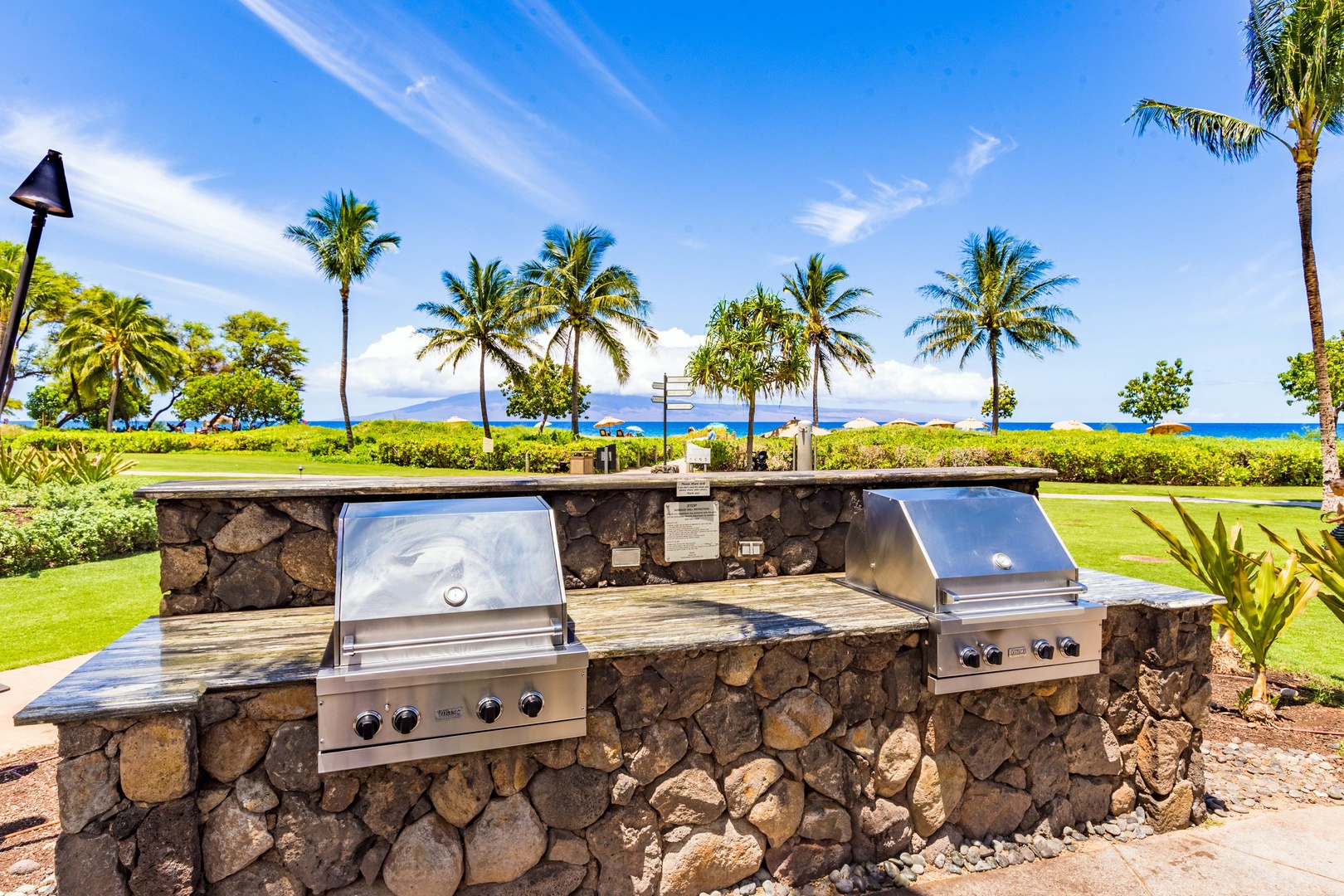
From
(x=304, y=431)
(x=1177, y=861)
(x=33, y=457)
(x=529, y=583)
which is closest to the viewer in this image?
(x=529, y=583)

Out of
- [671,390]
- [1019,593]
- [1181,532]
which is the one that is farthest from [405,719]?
[1181,532]

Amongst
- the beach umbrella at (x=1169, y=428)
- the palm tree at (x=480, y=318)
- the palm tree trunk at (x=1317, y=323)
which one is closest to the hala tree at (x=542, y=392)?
the palm tree at (x=480, y=318)

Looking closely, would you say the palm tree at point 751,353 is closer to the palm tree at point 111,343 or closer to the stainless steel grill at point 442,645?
the stainless steel grill at point 442,645

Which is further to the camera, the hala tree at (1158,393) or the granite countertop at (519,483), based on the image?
the hala tree at (1158,393)

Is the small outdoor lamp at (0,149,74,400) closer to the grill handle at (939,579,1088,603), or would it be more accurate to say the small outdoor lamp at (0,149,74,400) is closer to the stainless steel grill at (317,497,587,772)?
the stainless steel grill at (317,497,587,772)

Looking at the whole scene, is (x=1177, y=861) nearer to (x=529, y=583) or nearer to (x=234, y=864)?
(x=529, y=583)

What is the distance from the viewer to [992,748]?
10.2 feet

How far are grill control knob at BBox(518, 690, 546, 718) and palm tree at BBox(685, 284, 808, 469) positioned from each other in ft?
64.8

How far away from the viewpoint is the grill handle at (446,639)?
87.9 inches

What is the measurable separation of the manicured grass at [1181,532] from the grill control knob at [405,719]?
663 centimetres

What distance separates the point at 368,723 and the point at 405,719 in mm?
118

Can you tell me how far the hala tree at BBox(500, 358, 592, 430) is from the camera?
2967cm

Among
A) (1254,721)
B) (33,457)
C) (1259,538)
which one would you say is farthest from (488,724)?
(33,457)

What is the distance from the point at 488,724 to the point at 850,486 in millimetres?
2541
